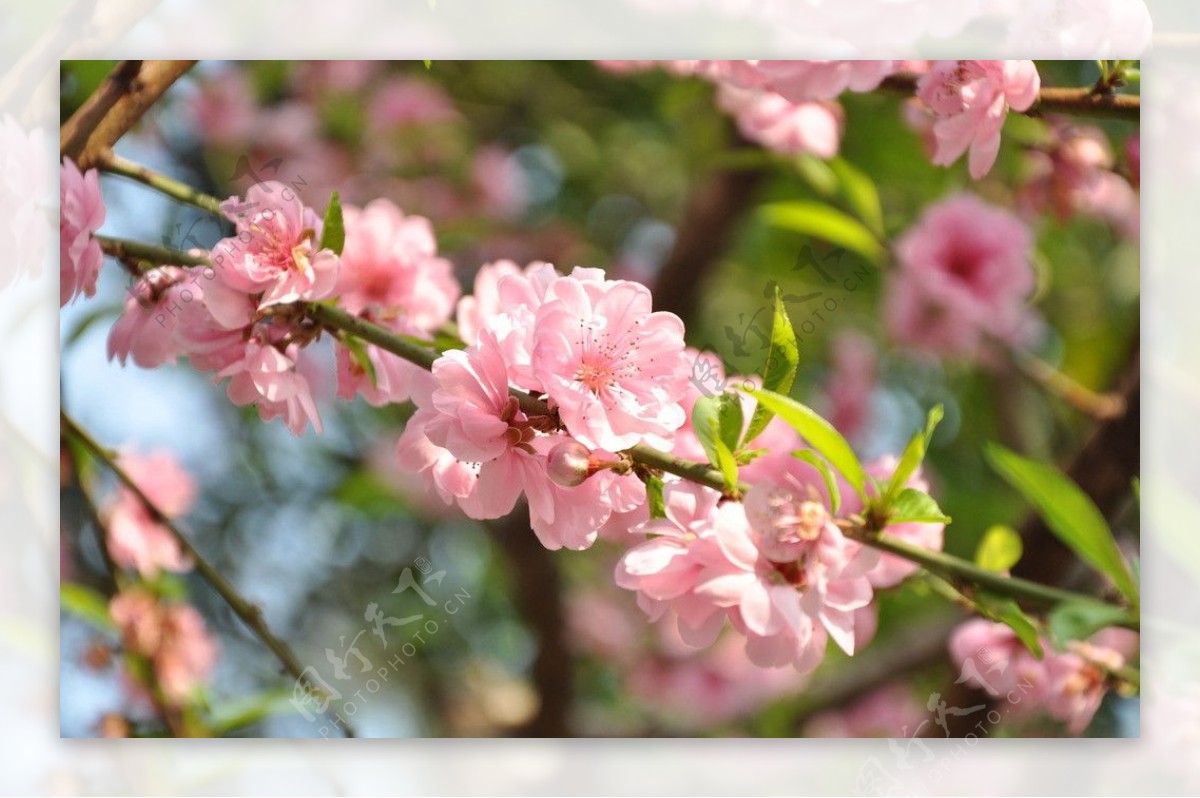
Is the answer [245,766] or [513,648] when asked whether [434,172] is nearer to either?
[513,648]

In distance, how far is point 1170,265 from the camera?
4.10ft

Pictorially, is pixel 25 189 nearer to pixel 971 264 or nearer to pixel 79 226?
pixel 79 226

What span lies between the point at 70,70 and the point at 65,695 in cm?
63

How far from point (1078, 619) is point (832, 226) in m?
0.67

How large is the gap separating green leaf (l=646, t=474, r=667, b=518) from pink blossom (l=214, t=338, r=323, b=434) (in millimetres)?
287

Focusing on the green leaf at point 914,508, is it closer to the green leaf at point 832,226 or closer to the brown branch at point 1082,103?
the brown branch at point 1082,103

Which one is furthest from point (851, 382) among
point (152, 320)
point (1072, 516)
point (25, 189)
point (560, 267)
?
point (25, 189)

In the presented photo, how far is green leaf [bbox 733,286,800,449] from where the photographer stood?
0.82 meters

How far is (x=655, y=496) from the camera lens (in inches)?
33.9

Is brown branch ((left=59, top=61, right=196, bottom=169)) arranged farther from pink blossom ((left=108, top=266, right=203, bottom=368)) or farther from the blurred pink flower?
pink blossom ((left=108, top=266, right=203, bottom=368))

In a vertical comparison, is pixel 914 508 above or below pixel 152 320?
below
